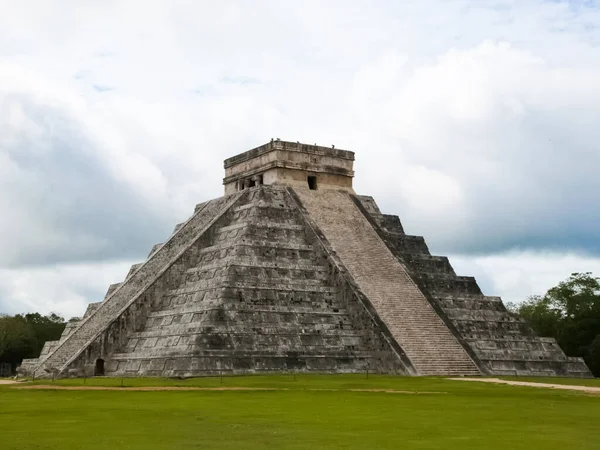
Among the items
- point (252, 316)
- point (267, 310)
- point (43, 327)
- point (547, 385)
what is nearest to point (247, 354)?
point (252, 316)

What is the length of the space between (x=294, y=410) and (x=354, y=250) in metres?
20.0

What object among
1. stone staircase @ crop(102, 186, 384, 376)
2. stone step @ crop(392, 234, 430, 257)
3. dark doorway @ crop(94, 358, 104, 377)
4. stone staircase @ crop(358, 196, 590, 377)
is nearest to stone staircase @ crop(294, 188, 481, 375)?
stone staircase @ crop(358, 196, 590, 377)

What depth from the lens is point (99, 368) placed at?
34062mm

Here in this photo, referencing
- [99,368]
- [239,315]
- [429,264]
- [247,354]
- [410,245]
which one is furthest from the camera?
[410,245]

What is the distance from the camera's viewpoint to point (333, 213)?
4078cm

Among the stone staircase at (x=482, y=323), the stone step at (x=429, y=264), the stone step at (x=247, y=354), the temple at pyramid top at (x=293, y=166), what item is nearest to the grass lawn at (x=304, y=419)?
the stone step at (x=247, y=354)

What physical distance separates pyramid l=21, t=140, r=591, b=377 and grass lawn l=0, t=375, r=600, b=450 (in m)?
5.56

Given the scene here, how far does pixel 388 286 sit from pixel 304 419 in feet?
66.2

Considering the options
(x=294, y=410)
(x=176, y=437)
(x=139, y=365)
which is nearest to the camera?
(x=176, y=437)

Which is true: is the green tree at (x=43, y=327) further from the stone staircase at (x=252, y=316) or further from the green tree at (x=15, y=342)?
the stone staircase at (x=252, y=316)

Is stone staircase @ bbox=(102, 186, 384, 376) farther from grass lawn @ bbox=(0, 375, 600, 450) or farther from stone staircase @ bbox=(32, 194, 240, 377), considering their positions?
grass lawn @ bbox=(0, 375, 600, 450)

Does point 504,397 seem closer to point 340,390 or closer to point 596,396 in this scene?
point 596,396

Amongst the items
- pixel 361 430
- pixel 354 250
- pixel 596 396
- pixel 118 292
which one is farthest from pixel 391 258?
pixel 361 430

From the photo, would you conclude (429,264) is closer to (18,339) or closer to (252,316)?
(252,316)
